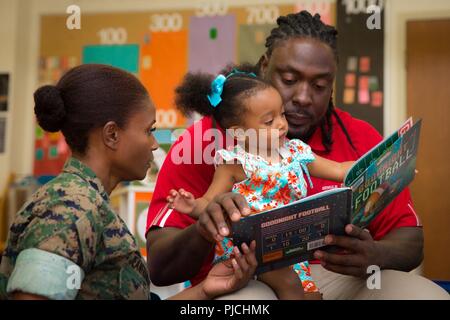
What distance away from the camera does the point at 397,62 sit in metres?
4.48

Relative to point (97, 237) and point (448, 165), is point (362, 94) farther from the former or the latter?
point (97, 237)

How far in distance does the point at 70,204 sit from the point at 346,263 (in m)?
0.70

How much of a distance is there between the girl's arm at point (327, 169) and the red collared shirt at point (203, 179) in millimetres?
131

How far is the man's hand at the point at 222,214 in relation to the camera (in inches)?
48.1

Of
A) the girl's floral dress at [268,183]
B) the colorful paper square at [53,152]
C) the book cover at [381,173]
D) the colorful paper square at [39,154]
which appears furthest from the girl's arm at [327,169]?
the colorful paper square at [39,154]

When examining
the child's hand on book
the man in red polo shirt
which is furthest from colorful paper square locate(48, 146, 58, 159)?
the child's hand on book

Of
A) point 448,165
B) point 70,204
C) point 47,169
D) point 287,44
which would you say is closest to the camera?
point 70,204

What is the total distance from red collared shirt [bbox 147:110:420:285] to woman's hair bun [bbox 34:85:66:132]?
17.0 inches

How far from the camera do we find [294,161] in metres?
1.62

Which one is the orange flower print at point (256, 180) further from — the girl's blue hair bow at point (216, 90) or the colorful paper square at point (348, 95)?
the colorful paper square at point (348, 95)

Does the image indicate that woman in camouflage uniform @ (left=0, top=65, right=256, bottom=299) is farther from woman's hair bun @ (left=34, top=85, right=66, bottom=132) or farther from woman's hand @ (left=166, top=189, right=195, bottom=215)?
woman's hand @ (left=166, top=189, right=195, bottom=215)

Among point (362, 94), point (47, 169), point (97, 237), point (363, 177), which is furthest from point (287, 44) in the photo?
point (47, 169)

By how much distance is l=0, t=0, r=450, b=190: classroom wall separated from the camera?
4473 mm
